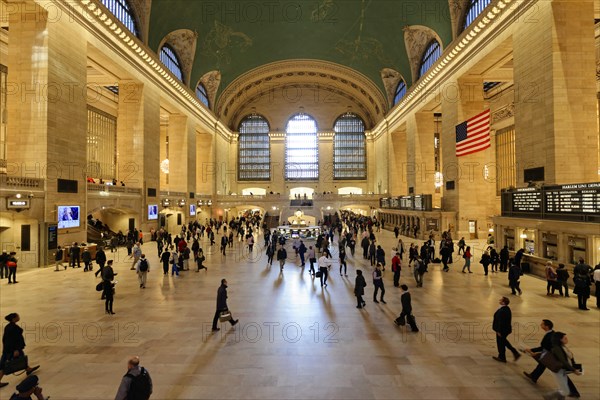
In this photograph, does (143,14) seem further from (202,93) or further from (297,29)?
(297,29)

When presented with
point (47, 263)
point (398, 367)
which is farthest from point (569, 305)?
point (47, 263)

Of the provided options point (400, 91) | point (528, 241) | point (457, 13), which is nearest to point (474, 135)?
point (528, 241)

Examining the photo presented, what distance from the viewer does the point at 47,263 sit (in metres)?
12.6

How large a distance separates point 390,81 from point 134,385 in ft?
119

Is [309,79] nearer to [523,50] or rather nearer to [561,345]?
[523,50]

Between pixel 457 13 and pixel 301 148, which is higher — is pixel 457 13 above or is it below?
above

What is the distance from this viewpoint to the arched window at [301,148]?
47844 millimetres

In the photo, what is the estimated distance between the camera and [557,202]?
34.6 ft

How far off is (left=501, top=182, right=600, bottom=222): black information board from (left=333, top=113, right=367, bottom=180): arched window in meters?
34.6

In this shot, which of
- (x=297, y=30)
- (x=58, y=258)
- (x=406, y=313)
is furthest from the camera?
(x=297, y=30)

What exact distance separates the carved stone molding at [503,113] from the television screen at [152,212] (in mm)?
27322

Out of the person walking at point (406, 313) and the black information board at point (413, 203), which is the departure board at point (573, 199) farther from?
the black information board at point (413, 203)

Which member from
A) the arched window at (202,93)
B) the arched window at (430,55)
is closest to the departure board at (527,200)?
the arched window at (430,55)

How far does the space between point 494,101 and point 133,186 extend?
28.6 metres
